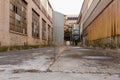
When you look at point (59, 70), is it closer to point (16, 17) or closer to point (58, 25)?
point (58, 25)

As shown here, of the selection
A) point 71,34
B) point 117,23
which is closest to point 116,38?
point 117,23

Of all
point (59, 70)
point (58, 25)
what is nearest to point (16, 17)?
point (58, 25)

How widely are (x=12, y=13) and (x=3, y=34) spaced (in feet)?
10.9

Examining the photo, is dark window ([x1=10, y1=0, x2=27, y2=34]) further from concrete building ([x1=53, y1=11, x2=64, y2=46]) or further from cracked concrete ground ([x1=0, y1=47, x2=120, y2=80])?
concrete building ([x1=53, y1=11, x2=64, y2=46])

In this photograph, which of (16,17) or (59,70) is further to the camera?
(16,17)

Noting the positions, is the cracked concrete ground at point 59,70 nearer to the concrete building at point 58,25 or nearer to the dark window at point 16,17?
the concrete building at point 58,25

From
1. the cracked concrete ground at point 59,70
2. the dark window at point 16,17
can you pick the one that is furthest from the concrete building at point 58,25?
the dark window at point 16,17

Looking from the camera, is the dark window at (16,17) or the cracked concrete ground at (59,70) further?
the dark window at (16,17)

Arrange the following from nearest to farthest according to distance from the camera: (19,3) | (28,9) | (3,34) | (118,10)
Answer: (118,10)
(3,34)
(19,3)
(28,9)

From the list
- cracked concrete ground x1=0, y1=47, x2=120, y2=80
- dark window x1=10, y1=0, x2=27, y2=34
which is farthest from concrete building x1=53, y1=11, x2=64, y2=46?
dark window x1=10, y1=0, x2=27, y2=34

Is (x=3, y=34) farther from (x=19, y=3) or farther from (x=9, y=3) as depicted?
(x=19, y=3)

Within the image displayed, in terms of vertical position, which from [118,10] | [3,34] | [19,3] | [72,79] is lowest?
[72,79]

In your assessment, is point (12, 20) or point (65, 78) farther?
point (12, 20)

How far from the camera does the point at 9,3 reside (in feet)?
68.3
